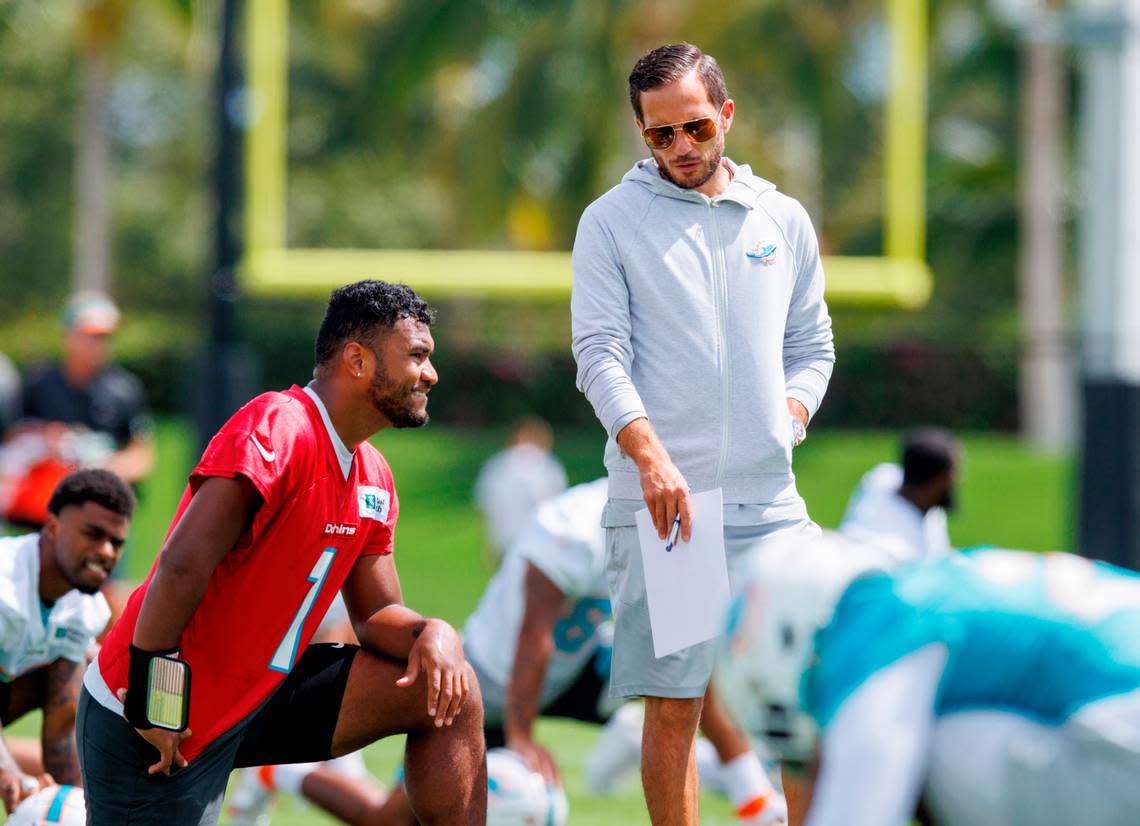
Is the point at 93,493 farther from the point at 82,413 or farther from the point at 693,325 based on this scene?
the point at 82,413

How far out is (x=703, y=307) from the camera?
4.09m

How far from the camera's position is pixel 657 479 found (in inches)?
152

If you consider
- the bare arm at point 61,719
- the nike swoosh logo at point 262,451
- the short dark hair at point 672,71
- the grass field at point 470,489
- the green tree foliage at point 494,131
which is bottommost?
the grass field at point 470,489

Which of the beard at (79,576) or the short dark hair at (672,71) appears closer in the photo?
the short dark hair at (672,71)

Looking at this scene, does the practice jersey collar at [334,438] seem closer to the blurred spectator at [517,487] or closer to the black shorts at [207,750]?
the black shorts at [207,750]

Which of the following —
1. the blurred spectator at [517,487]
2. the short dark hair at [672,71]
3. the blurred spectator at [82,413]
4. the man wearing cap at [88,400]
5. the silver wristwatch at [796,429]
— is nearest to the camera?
the short dark hair at [672,71]

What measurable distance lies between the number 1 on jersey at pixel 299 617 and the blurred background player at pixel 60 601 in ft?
2.60

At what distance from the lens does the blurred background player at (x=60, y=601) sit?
14.7 ft

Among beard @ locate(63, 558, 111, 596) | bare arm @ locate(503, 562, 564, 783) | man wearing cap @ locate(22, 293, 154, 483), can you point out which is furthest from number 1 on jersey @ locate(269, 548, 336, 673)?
man wearing cap @ locate(22, 293, 154, 483)

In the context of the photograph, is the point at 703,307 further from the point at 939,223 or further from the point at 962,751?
the point at 939,223

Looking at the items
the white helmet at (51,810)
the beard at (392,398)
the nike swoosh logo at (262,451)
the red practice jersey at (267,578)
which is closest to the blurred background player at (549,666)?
the white helmet at (51,810)

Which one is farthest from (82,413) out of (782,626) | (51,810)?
(782,626)

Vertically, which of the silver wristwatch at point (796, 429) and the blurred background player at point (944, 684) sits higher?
the silver wristwatch at point (796, 429)

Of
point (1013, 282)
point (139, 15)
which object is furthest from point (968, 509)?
point (139, 15)
